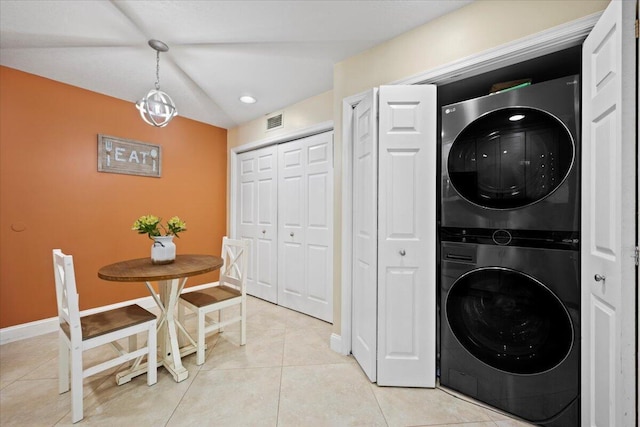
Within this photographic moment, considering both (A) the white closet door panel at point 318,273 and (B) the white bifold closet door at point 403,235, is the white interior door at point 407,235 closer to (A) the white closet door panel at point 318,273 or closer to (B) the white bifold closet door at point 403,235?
(B) the white bifold closet door at point 403,235

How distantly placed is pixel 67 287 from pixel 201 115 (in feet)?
8.66

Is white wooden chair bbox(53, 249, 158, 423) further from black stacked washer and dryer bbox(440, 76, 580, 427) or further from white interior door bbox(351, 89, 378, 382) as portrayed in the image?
black stacked washer and dryer bbox(440, 76, 580, 427)

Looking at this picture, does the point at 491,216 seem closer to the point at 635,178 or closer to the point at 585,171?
the point at 585,171

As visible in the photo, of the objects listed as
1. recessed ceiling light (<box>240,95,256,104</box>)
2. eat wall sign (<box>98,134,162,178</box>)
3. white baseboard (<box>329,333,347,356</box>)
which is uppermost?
recessed ceiling light (<box>240,95,256,104</box>)

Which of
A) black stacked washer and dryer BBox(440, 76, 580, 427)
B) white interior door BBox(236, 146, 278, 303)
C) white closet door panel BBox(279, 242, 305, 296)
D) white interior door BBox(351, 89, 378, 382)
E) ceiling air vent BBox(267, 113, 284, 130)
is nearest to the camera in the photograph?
black stacked washer and dryer BBox(440, 76, 580, 427)

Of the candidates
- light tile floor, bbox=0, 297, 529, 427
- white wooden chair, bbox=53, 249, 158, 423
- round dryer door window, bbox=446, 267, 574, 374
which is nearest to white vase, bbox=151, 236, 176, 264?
white wooden chair, bbox=53, 249, 158, 423

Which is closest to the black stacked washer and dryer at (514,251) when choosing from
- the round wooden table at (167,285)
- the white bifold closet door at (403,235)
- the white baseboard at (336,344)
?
the white bifold closet door at (403,235)

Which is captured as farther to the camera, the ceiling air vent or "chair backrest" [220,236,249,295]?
→ the ceiling air vent

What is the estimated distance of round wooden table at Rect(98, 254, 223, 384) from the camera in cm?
169

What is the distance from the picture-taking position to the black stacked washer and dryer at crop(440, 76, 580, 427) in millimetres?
1331

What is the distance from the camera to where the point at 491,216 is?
1528mm

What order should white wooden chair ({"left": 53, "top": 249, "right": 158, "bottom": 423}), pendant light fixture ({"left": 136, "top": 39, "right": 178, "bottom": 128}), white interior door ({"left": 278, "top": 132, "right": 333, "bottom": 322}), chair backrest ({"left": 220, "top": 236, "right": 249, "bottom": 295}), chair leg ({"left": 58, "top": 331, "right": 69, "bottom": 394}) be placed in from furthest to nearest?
white interior door ({"left": 278, "top": 132, "right": 333, "bottom": 322}), chair backrest ({"left": 220, "top": 236, "right": 249, "bottom": 295}), pendant light fixture ({"left": 136, "top": 39, "right": 178, "bottom": 128}), chair leg ({"left": 58, "top": 331, "right": 69, "bottom": 394}), white wooden chair ({"left": 53, "top": 249, "right": 158, "bottom": 423})

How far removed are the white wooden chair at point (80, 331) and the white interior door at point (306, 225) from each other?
5.21 feet

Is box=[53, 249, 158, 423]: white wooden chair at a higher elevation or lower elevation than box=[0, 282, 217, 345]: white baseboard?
higher
